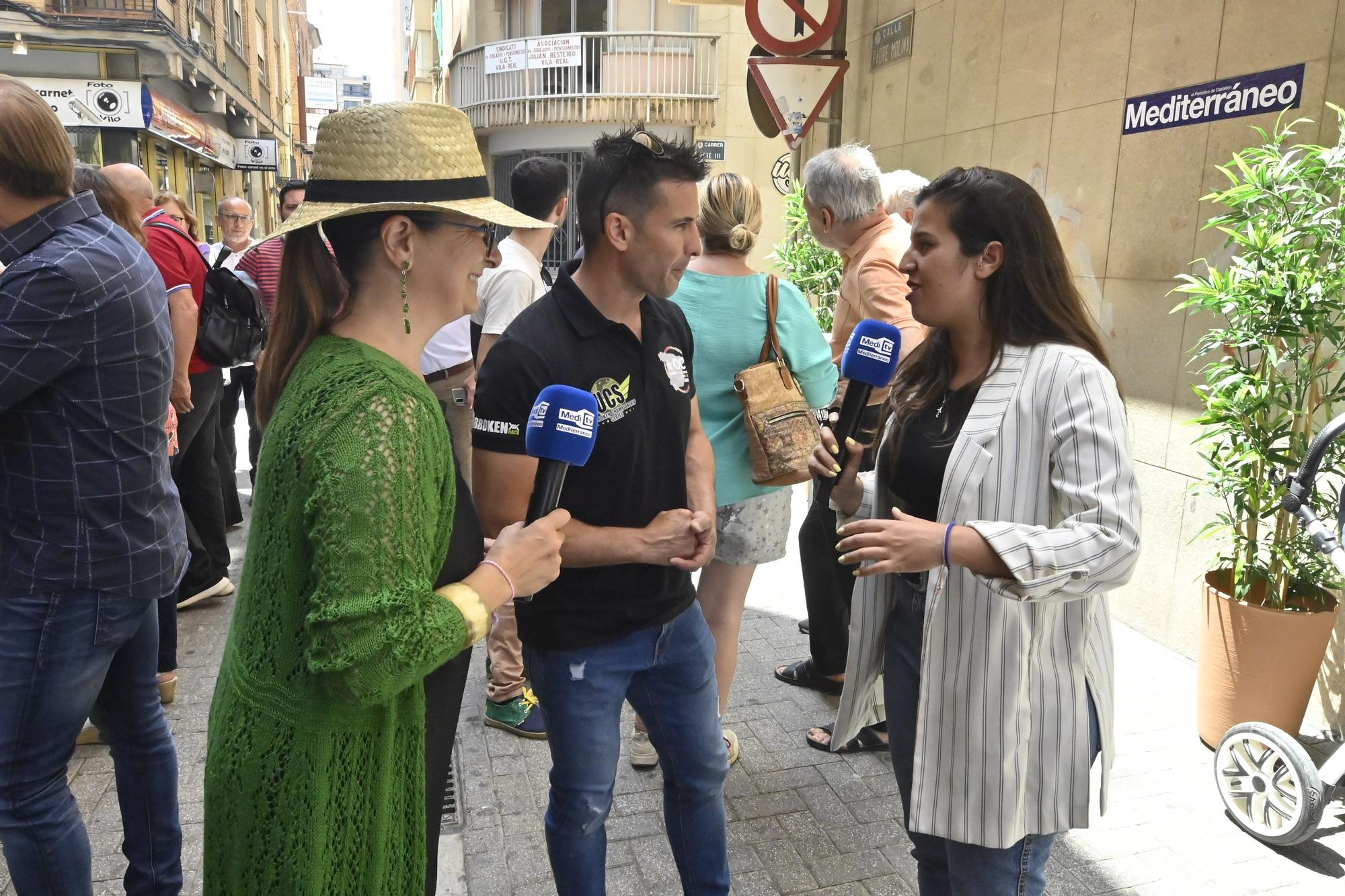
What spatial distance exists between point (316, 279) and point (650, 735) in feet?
4.77

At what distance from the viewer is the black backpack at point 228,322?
5.19 metres

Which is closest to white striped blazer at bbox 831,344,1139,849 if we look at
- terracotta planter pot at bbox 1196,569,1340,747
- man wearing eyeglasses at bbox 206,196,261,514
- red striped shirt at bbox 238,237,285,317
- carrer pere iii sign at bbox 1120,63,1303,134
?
terracotta planter pot at bbox 1196,569,1340,747

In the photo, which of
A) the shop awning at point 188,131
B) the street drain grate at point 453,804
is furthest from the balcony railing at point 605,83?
the street drain grate at point 453,804

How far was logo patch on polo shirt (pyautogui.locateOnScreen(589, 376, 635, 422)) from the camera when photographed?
89.4 inches

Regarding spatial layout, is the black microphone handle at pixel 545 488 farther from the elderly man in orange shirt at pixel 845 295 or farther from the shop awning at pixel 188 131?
the shop awning at pixel 188 131

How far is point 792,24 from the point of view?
7.49 meters

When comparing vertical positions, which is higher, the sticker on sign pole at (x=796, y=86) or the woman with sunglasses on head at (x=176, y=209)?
the sticker on sign pole at (x=796, y=86)

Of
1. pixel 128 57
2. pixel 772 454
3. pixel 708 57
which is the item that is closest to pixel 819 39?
pixel 772 454

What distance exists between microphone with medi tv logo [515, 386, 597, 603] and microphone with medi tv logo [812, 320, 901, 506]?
79 centimetres

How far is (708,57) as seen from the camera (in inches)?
730

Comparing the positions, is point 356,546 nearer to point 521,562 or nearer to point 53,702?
point 521,562

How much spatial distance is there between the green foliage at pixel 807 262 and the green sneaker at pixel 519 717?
151 inches

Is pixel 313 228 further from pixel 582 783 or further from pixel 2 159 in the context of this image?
pixel 582 783

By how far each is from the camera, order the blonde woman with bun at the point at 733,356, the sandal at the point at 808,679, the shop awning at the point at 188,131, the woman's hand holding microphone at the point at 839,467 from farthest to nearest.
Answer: the shop awning at the point at 188,131 < the sandal at the point at 808,679 < the blonde woman with bun at the point at 733,356 < the woman's hand holding microphone at the point at 839,467
